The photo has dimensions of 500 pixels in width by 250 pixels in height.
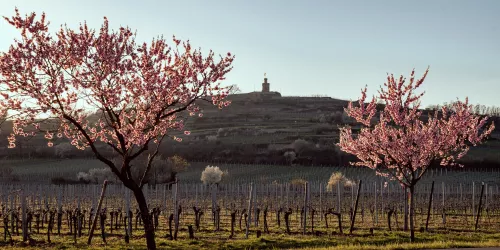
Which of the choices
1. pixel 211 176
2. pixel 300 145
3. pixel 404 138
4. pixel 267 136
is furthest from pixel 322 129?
pixel 404 138

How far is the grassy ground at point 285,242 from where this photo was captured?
62.3ft

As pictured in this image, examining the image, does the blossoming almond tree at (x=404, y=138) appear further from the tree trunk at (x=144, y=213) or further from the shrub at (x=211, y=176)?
the shrub at (x=211, y=176)

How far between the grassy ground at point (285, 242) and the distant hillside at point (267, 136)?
5798 centimetres

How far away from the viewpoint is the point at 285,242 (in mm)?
20703

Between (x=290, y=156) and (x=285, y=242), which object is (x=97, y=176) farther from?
(x=285, y=242)

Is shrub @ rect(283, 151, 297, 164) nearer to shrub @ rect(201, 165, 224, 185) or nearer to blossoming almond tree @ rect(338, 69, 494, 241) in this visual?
shrub @ rect(201, 165, 224, 185)

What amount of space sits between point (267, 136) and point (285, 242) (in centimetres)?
10184

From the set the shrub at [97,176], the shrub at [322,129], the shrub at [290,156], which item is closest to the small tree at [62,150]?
the shrub at [97,176]

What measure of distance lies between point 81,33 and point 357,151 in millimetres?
11911

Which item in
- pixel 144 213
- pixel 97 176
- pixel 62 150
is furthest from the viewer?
pixel 62 150

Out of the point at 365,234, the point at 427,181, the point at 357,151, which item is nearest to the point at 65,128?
the point at 357,151

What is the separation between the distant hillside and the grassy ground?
5798cm

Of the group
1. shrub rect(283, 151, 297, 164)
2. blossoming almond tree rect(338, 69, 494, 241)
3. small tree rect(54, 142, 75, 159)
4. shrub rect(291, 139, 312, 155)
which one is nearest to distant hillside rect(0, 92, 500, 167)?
shrub rect(291, 139, 312, 155)

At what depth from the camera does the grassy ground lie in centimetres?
1898
